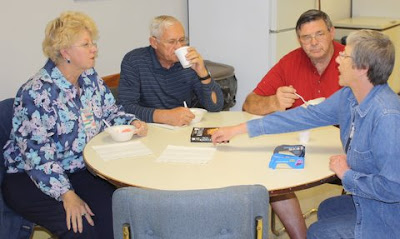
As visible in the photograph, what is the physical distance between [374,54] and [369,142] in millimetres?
299

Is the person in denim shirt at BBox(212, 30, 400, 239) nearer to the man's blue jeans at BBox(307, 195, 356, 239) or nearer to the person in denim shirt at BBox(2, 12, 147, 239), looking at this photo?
the man's blue jeans at BBox(307, 195, 356, 239)

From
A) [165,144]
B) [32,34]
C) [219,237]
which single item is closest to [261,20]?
[32,34]

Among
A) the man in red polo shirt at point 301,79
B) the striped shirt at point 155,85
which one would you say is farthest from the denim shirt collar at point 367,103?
the striped shirt at point 155,85

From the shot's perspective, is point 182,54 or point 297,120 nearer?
point 297,120

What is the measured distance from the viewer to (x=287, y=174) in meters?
1.87

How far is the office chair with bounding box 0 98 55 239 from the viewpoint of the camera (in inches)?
91.4

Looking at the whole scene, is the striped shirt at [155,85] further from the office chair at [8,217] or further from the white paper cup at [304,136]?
the white paper cup at [304,136]

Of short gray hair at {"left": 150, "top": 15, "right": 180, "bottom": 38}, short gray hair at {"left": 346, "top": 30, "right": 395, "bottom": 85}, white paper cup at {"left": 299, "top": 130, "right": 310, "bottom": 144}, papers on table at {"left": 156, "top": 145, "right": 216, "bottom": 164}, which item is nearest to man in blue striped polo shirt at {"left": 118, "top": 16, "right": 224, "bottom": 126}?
short gray hair at {"left": 150, "top": 15, "right": 180, "bottom": 38}

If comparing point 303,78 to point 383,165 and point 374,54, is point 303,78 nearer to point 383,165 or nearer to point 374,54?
point 374,54

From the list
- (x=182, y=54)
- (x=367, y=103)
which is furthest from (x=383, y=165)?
(x=182, y=54)

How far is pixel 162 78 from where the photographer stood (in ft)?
9.24

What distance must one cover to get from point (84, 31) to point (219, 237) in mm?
1262

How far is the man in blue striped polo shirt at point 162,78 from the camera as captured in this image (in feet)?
8.91

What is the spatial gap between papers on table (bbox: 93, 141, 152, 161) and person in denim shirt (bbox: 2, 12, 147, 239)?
138 millimetres
